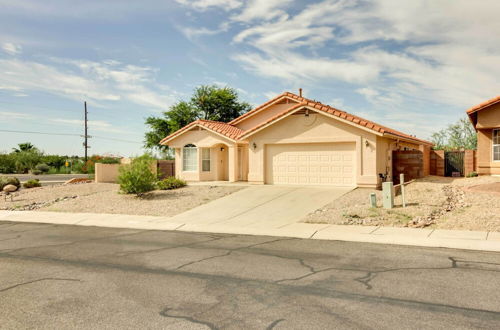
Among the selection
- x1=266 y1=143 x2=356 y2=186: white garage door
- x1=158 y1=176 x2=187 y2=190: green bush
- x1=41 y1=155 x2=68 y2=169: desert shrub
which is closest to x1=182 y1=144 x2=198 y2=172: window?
x1=158 y1=176 x2=187 y2=190: green bush

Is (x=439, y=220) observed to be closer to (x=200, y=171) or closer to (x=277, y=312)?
(x=277, y=312)

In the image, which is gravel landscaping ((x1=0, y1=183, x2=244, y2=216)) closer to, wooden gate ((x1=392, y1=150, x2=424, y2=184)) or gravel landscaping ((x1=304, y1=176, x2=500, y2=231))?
gravel landscaping ((x1=304, y1=176, x2=500, y2=231))

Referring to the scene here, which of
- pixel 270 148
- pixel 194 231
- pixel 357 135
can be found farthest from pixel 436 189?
pixel 194 231

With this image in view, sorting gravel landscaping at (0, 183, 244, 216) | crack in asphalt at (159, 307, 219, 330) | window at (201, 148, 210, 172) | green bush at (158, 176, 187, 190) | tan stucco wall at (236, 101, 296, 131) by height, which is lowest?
crack in asphalt at (159, 307, 219, 330)

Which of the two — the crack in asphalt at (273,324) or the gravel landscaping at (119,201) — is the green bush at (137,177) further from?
the crack in asphalt at (273,324)

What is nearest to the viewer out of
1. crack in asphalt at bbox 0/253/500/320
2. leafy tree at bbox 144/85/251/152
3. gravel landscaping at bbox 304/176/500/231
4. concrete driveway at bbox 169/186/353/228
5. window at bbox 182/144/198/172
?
crack in asphalt at bbox 0/253/500/320

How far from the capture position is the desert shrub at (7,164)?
50.8 m

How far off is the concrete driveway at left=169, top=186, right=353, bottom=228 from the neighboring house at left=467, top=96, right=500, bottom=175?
9688mm

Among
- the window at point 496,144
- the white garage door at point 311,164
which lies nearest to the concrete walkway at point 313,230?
the white garage door at point 311,164

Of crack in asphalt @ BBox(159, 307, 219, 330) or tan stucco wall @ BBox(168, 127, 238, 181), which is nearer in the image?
crack in asphalt @ BBox(159, 307, 219, 330)

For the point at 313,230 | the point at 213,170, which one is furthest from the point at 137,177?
the point at 313,230

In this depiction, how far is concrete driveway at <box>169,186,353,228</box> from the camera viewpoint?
1510 centimetres

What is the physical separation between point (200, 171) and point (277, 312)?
73.1 feet

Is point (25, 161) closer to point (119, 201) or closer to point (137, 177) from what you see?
point (137, 177)
